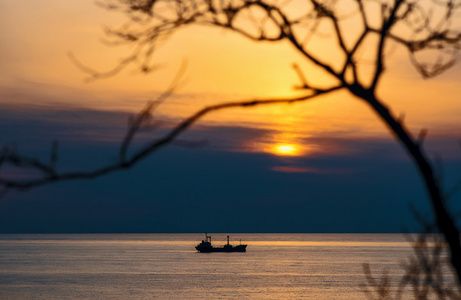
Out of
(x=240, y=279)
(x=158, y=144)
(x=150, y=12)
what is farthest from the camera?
(x=240, y=279)

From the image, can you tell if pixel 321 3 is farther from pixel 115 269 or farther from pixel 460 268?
pixel 115 269

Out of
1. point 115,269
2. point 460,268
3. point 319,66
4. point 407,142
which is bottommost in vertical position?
point 115,269

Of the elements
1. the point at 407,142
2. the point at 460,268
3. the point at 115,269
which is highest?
the point at 407,142

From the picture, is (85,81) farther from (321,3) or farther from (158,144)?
(321,3)

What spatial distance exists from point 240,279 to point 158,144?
10012 centimetres

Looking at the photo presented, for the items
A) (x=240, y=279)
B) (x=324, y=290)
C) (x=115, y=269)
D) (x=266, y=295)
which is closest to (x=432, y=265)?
(x=266, y=295)

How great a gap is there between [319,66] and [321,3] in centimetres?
92

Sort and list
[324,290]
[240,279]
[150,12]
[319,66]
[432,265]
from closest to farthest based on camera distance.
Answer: [319,66], [150,12], [432,265], [324,290], [240,279]

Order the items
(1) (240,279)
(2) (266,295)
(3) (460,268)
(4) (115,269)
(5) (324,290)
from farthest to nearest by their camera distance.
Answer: (4) (115,269), (1) (240,279), (5) (324,290), (2) (266,295), (3) (460,268)

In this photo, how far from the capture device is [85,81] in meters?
5.08

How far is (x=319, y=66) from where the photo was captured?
15.1ft

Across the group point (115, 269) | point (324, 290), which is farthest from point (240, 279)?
point (115, 269)

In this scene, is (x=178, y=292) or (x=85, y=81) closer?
(x=85, y=81)

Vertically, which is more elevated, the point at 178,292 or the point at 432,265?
the point at 432,265
